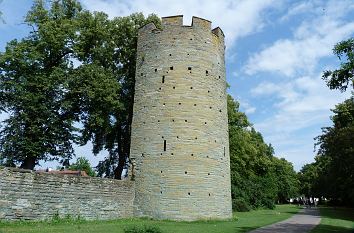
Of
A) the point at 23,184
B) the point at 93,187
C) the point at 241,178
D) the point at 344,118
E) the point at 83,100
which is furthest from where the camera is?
the point at 241,178

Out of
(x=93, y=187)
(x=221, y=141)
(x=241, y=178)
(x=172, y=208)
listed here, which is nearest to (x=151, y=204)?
(x=172, y=208)

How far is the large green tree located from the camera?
77.1ft

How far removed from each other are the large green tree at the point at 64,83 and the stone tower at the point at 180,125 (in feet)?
10.5

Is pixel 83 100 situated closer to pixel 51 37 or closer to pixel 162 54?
pixel 51 37

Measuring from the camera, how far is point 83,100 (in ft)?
82.8

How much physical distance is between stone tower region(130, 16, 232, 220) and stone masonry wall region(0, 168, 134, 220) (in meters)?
1.50

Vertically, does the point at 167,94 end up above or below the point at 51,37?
below

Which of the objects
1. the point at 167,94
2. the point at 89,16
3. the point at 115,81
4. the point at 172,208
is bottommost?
the point at 172,208

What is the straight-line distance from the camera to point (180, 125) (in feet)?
71.7

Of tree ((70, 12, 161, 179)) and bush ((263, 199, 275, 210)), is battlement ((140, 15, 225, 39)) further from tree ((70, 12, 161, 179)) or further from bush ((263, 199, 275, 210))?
bush ((263, 199, 275, 210))

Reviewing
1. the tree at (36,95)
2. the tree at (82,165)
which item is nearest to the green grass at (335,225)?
the tree at (36,95)

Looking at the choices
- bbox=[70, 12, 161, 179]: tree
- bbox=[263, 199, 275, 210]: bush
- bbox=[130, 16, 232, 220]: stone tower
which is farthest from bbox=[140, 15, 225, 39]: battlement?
bbox=[263, 199, 275, 210]: bush

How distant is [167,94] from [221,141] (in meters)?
4.33

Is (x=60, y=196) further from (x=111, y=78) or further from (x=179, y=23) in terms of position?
(x=179, y=23)
